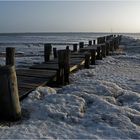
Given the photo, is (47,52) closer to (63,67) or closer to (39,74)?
(39,74)

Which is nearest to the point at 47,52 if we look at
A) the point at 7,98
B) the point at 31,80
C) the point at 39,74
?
the point at 39,74

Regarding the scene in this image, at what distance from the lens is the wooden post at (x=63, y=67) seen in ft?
32.5

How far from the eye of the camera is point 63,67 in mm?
10148

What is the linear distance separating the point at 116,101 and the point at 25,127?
3.01m

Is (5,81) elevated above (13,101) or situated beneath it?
elevated above

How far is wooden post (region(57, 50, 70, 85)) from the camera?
32.5 feet

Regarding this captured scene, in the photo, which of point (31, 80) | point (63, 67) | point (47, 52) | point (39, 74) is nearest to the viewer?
point (31, 80)

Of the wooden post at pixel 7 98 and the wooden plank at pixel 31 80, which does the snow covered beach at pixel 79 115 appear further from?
the wooden plank at pixel 31 80

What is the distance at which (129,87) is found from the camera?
32.0ft

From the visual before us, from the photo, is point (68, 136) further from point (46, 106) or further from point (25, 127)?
point (46, 106)

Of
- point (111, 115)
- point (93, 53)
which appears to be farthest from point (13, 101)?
point (93, 53)

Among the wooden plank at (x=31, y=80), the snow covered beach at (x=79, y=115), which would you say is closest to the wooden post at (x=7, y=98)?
the snow covered beach at (x=79, y=115)

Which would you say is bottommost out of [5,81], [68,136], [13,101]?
[68,136]

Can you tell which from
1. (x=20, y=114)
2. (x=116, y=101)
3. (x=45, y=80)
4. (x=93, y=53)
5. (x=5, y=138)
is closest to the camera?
(x=5, y=138)
